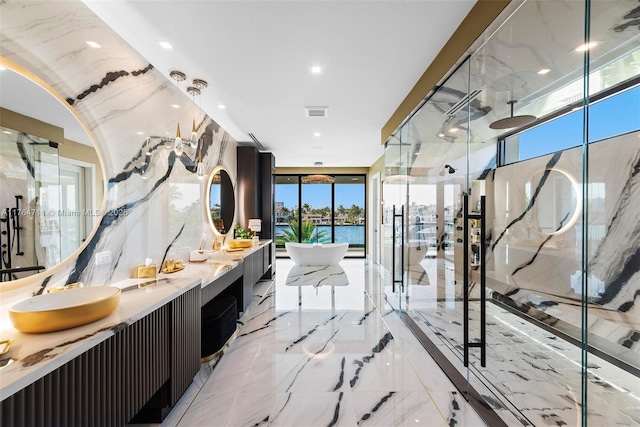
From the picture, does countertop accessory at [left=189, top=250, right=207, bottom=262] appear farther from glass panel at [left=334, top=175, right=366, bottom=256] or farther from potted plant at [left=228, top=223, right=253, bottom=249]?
glass panel at [left=334, top=175, right=366, bottom=256]

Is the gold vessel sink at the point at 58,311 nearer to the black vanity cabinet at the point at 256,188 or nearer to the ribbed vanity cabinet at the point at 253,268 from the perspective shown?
the ribbed vanity cabinet at the point at 253,268

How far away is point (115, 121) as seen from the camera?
85.2 inches

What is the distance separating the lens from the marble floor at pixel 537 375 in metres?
1.63

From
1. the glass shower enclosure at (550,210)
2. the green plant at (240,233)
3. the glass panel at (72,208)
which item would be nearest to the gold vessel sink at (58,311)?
the glass panel at (72,208)

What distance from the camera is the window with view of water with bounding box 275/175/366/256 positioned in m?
8.97

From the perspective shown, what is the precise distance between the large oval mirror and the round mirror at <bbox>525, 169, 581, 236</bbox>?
2992 millimetres

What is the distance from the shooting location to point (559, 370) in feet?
5.94

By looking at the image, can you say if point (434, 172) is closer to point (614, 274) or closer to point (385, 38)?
point (385, 38)

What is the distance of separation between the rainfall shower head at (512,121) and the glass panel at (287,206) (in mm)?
7244

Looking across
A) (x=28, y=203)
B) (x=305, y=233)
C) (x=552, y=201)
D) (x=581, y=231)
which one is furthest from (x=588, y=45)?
(x=305, y=233)

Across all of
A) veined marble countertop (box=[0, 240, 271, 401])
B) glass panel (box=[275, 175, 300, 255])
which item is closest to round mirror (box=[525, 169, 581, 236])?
veined marble countertop (box=[0, 240, 271, 401])

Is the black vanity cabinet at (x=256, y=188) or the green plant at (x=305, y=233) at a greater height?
the black vanity cabinet at (x=256, y=188)

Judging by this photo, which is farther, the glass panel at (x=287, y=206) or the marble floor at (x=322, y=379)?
the glass panel at (x=287, y=206)

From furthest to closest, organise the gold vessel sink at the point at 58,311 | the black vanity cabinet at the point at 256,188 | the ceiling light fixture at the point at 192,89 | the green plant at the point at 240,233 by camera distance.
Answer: the black vanity cabinet at the point at 256,188
the green plant at the point at 240,233
the ceiling light fixture at the point at 192,89
the gold vessel sink at the point at 58,311
